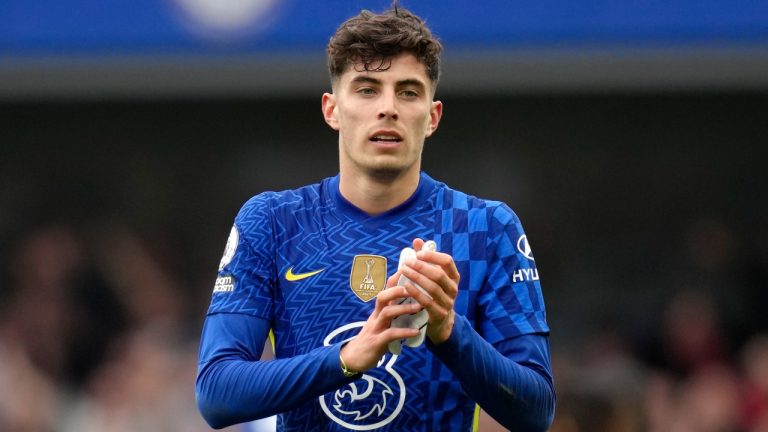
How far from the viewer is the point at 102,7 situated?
8.84 meters

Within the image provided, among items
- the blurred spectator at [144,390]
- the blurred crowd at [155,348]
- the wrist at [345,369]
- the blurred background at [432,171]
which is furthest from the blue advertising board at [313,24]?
the wrist at [345,369]

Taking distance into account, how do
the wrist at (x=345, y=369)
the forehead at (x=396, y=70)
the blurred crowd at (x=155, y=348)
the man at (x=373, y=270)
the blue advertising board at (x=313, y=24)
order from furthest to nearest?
1. the blurred crowd at (x=155, y=348)
2. the blue advertising board at (x=313, y=24)
3. the forehead at (x=396, y=70)
4. the man at (x=373, y=270)
5. the wrist at (x=345, y=369)

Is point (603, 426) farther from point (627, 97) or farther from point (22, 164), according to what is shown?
point (22, 164)

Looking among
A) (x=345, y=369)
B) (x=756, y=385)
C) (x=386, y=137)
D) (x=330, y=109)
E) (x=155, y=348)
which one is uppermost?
(x=330, y=109)

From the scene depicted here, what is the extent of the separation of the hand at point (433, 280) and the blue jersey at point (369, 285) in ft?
1.53

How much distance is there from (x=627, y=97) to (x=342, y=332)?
23.2ft

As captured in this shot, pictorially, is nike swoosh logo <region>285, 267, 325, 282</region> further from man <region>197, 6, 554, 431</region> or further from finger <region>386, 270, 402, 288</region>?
finger <region>386, 270, 402, 288</region>

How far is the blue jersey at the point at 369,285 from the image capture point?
12.4 ft

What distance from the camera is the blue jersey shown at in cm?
377

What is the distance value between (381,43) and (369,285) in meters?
0.70

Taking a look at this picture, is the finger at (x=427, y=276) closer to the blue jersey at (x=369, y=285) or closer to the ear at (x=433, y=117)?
the blue jersey at (x=369, y=285)

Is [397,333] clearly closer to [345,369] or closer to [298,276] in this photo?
[345,369]

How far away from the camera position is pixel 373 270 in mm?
3838

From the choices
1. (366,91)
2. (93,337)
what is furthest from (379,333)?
(93,337)
